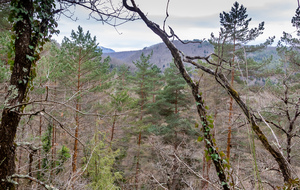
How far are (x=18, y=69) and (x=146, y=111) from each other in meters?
11.4

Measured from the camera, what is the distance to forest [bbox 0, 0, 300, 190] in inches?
51.4

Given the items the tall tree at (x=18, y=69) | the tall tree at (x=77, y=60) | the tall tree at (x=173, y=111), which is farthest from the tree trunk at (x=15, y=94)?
the tall tree at (x=173, y=111)

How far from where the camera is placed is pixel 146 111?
13.1m

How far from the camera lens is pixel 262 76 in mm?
9484

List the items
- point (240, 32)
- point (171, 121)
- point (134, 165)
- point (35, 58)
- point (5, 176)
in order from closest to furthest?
point (5, 176) → point (35, 58) → point (240, 32) → point (171, 121) → point (134, 165)

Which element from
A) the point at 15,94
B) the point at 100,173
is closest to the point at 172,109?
the point at 100,173

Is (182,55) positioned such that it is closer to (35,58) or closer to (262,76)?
(35,58)

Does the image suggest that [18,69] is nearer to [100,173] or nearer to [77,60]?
[100,173]

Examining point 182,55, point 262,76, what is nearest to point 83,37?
point 182,55

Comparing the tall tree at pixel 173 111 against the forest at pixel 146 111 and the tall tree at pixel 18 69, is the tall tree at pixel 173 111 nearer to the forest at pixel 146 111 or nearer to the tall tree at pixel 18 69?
the forest at pixel 146 111

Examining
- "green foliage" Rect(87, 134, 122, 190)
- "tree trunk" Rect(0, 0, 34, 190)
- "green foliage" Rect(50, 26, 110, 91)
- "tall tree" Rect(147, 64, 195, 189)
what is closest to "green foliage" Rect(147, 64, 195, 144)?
"tall tree" Rect(147, 64, 195, 189)

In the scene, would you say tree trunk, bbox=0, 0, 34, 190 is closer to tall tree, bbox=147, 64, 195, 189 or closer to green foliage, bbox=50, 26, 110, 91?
green foliage, bbox=50, 26, 110, 91

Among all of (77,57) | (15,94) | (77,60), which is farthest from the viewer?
(77,60)

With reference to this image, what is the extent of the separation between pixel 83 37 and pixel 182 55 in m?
8.57
